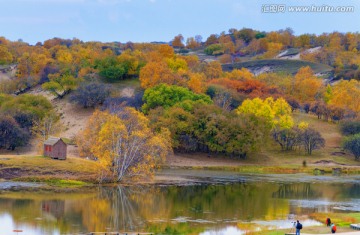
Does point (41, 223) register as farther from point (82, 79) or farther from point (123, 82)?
point (123, 82)

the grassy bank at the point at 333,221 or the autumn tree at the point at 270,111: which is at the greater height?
the autumn tree at the point at 270,111

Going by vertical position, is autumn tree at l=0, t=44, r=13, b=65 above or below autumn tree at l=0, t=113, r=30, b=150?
above

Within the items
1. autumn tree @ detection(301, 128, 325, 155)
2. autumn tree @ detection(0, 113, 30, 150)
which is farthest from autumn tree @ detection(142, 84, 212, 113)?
autumn tree @ detection(0, 113, 30, 150)

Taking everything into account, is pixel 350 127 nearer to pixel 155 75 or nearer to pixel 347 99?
pixel 347 99

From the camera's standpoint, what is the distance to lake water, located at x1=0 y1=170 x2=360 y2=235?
160 ft

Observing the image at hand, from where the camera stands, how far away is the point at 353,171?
10238 cm

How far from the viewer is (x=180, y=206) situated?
60.2 meters

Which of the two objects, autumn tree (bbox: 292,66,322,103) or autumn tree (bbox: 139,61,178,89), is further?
autumn tree (bbox: 292,66,322,103)

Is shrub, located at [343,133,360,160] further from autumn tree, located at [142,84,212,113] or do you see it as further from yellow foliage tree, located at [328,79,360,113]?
autumn tree, located at [142,84,212,113]

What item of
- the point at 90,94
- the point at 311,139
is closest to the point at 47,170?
the point at 311,139

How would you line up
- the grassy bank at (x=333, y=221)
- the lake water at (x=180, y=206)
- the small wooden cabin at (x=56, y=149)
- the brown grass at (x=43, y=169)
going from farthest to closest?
the small wooden cabin at (x=56, y=149), the brown grass at (x=43, y=169), the lake water at (x=180, y=206), the grassy bank at (x=333, y=221)

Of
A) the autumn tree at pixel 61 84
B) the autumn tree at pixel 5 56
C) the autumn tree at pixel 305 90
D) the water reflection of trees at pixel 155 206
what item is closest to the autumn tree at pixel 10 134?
the autumn tree at pixel 61 84

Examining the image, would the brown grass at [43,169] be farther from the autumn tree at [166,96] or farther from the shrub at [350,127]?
the shrub at [350,127]

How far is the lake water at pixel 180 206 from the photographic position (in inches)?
1918
